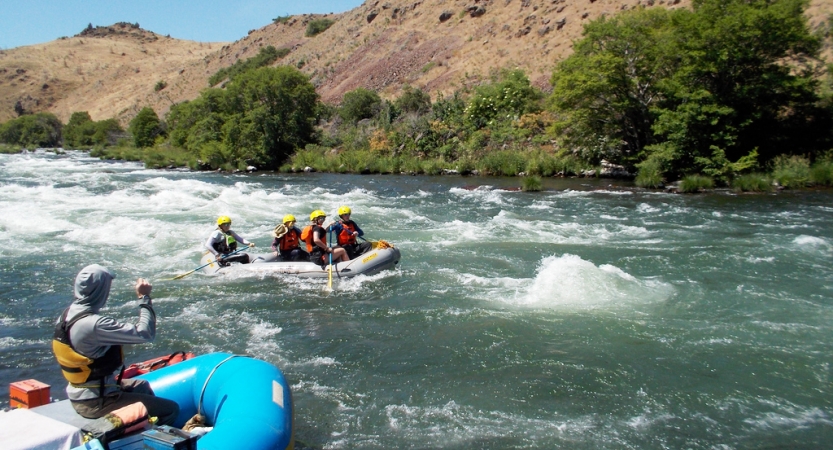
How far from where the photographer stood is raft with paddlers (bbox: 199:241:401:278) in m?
10.3

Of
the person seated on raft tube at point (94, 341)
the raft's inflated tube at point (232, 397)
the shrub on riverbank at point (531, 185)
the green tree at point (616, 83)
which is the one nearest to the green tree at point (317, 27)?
the green tree at point (616, 83)

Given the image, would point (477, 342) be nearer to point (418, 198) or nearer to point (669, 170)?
point (418, 198)

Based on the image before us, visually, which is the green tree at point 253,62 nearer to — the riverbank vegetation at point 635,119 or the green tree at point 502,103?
the riverbank vegetation at point 635,119

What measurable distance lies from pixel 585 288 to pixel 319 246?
14.8 ft

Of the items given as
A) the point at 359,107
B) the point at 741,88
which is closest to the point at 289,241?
the point at 741,88

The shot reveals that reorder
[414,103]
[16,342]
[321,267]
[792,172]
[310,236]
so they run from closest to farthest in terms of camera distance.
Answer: [16,342] → [321,267] → [310,236] → [792,172] → [414,103]

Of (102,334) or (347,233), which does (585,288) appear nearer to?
(347,233)

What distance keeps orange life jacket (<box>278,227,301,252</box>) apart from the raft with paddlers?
0.36m

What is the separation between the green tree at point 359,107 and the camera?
39469 millimetres

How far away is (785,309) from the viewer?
836 centimetres

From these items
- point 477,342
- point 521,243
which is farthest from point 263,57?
point 477,342

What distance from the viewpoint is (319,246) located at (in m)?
10.4

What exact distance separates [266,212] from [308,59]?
173 ft

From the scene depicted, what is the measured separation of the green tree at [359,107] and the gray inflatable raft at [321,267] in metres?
29.5
